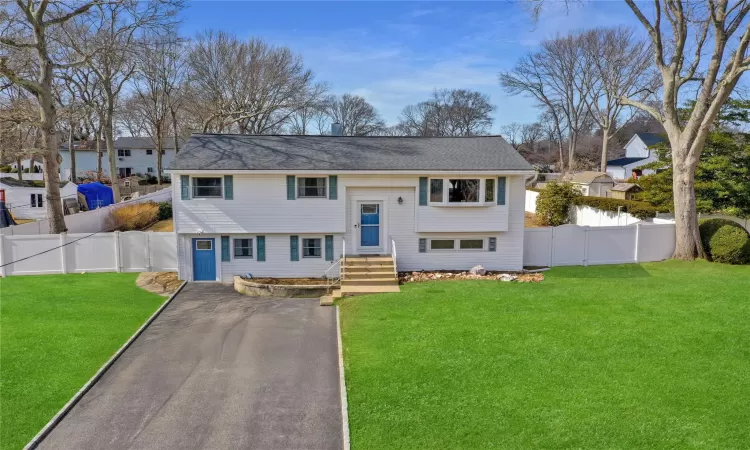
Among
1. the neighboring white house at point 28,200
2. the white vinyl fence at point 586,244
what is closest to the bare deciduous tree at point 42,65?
the neighboring white house at point 28,200

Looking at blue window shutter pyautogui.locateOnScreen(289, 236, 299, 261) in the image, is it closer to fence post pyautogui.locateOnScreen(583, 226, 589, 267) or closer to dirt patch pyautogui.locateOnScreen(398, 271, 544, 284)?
dirt patch pyautogui.locateOnScreen(398, 271, 544, 284)

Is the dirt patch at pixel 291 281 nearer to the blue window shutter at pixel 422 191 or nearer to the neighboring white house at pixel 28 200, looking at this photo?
the blue window shutter at pixel 422 191

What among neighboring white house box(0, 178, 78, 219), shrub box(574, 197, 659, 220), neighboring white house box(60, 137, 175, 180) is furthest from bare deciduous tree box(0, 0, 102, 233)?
neighboring white house box(60, 137, 175, 180)

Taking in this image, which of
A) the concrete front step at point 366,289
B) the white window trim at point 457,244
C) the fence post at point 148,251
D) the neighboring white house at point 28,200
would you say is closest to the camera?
the concrete front step at point 366,289

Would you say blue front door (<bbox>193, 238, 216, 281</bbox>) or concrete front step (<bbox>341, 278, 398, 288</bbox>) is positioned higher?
blue front door (<bbox>193, 238, 216, 281</bbox>)

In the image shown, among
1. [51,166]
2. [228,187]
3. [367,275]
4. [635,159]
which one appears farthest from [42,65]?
[635,159]

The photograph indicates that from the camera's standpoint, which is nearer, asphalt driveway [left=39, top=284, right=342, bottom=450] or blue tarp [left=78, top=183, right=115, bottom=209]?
asphalt driveway [left=39, top=284, right=342, bottom=450]
